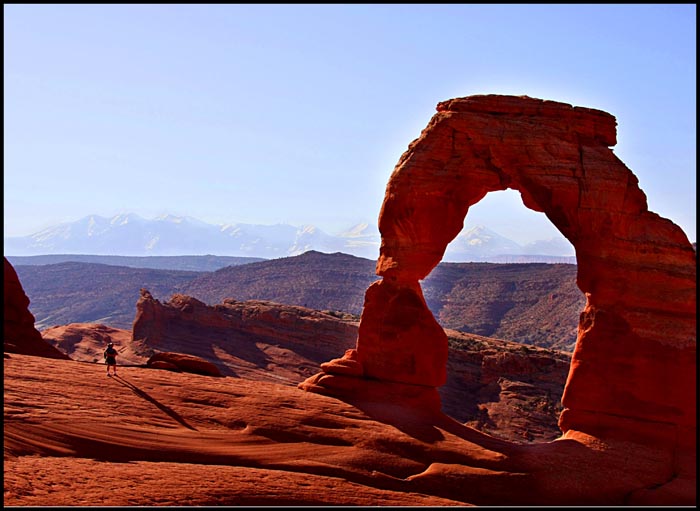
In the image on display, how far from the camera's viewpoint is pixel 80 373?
18562 mm

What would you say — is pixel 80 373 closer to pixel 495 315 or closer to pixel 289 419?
pixel 289 419

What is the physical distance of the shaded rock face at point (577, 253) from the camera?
18.3 metres

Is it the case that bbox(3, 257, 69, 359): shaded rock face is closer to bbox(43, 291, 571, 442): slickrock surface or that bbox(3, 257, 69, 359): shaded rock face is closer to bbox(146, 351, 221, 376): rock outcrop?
bbox(146, 351, 221, 376): rock outcrop

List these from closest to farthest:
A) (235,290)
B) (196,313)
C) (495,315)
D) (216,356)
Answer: (216,356) < (196,313) < (495,315) < (235,290)

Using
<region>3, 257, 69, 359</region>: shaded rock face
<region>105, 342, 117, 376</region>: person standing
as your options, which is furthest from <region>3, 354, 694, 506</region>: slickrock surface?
<region>3, 257, 69, 359</region>: shaded rock face

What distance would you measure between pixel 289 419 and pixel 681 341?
9575 mm

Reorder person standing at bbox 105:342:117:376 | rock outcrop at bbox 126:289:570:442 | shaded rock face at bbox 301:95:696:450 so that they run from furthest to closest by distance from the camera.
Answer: rock outcrop at bbox 126:289:570:442, person standing at bbox 105:342:117:376, shaded rock face at bbox 301:95:696:450

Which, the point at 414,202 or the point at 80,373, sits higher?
the point at 414,202

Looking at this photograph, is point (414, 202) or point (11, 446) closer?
point (11, 446)

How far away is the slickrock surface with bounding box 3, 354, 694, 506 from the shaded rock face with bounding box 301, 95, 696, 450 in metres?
1.08

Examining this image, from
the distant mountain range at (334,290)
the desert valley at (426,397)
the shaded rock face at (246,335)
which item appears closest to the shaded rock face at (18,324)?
the desert valley at (426,397)

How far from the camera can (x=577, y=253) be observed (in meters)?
19.9

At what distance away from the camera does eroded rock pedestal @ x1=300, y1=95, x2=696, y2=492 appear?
60.0 ft

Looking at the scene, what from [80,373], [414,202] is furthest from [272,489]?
[414,202]
